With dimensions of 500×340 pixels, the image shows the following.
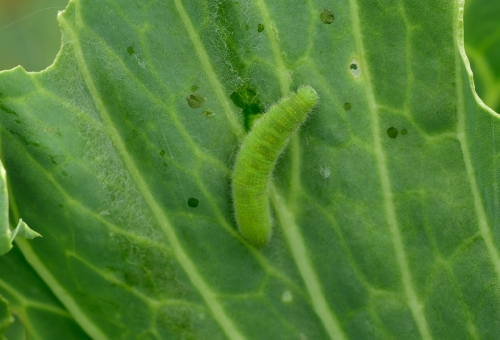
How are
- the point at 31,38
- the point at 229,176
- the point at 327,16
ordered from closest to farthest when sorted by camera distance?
the point at 327,16 → the point at 229,176 → the point at 31,38

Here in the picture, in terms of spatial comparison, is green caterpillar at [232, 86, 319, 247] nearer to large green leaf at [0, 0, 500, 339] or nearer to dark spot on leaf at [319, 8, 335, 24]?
large green leaf at [0, 0, 500, 339]

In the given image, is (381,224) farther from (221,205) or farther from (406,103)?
(221,205)

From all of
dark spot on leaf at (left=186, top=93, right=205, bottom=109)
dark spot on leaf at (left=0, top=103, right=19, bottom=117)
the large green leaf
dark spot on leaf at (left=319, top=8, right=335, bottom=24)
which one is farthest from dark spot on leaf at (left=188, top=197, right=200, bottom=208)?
dark spot on leaf at (left=319, top=8, right=335, bottom=24)

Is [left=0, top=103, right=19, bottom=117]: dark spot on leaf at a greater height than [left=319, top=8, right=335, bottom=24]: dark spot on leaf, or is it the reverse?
[left=319, top=8, right=335, bottom=24]: dark spot on leaf

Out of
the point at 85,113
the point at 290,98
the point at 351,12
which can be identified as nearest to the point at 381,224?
the point at 290,98

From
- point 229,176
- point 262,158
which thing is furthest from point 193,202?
point 262,158

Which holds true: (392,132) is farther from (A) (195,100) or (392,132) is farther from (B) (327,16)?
(A) (195,100)
